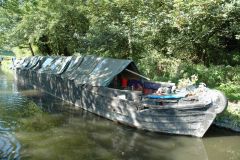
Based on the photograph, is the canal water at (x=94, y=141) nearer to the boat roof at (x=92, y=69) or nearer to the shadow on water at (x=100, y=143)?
the shadow on water at (x=100, y=143)

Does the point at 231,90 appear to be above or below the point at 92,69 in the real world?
below

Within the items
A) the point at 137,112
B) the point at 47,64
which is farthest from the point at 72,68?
the point at 137,112

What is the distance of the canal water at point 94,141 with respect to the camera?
12766 millimetres

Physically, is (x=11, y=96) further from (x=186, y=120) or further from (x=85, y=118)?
(x=186, y=120)

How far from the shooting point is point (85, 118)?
1898cm

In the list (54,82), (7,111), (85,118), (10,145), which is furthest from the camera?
(54,82)

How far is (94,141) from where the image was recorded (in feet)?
47.6

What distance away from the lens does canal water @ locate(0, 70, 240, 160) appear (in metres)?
12.8

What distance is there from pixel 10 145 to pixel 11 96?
537 inches

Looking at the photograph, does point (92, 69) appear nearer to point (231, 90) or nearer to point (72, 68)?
point (72, 68)

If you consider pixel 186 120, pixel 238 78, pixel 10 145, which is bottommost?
pixel 10 145

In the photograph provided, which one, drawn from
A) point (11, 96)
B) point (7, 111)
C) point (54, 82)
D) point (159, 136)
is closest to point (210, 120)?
point (159, 136)

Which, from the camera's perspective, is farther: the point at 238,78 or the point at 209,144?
the point at 238,78

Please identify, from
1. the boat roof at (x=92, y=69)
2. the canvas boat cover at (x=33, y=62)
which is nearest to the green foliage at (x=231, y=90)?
the boat roof at (x=92, y=69)
